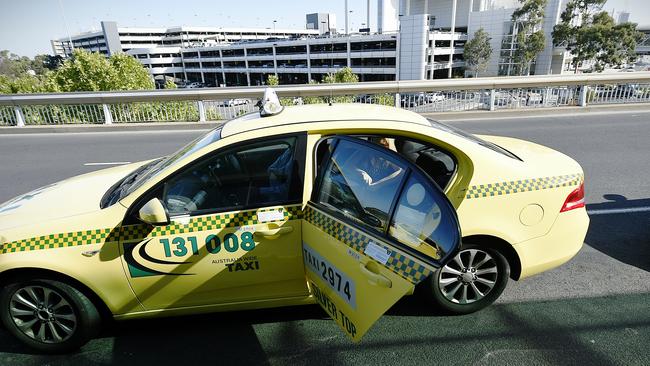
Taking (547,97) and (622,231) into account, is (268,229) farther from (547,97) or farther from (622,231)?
(547,97)

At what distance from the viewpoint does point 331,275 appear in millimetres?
2357

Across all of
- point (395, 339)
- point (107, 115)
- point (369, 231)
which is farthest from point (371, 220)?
point (107, 115)

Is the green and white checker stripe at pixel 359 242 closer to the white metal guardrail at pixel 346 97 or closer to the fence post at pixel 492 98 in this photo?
the white metal guardrail at pixel 346 97

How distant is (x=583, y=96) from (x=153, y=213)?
527 inches

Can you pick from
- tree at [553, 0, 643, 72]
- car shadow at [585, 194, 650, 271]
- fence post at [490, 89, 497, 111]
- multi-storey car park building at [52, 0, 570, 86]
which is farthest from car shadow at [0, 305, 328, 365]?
multi-storey car park building at [52, 0, 570, 86]

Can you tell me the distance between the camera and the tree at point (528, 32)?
2313 inches

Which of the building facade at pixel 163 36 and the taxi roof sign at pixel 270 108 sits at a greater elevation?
the building facade at pixel 163 36

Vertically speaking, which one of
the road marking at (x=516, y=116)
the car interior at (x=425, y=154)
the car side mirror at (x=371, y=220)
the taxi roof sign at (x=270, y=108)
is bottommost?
the road marking at (x=516, y=116)

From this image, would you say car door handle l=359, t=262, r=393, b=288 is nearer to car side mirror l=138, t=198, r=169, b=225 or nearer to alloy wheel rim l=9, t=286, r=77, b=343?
car side mirror l=138, t=198, r=169, b=225

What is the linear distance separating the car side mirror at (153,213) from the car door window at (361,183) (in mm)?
996

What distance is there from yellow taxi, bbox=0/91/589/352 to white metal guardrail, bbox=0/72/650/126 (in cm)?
883

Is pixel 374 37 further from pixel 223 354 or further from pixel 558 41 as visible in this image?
pixel 223 354

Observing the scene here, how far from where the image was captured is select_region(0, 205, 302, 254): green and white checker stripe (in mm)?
2449

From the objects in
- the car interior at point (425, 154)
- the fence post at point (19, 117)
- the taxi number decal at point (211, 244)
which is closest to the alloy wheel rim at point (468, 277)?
the car interior at point (425, 154)
